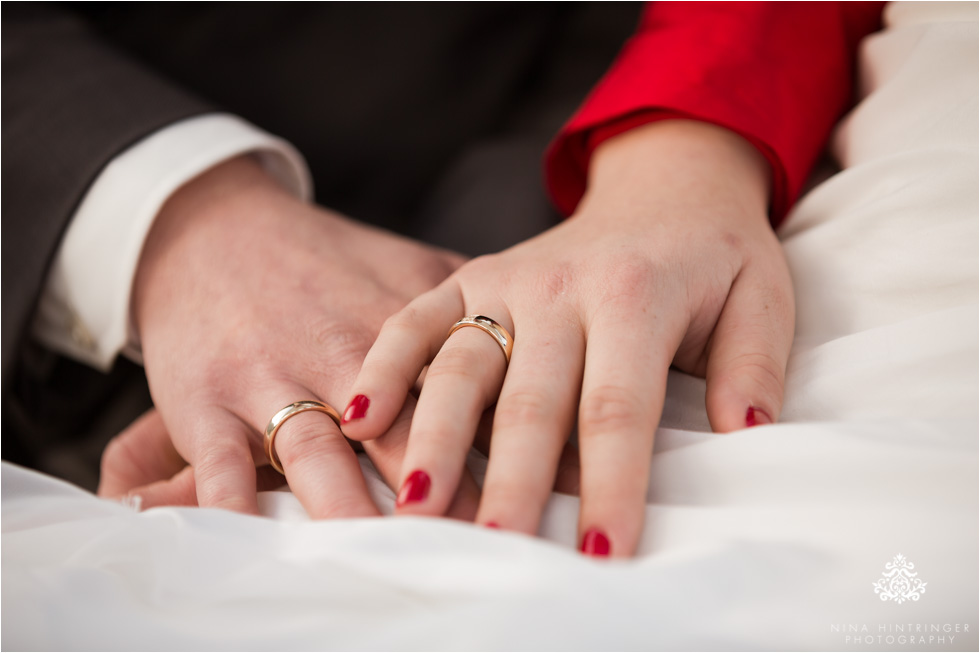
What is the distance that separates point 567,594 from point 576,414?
0.19m

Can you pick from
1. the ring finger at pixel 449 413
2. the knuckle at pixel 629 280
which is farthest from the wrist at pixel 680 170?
the ring finger at pixel 449 413

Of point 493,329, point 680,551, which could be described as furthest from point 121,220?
point 680,551

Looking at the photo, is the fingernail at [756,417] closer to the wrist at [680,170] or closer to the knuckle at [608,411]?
the knuckle at [608,411]

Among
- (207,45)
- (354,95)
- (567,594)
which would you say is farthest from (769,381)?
(207,45)

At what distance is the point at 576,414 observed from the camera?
535mm

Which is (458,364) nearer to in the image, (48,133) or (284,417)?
(284,417)

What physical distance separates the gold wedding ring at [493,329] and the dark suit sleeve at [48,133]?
0.52 metres

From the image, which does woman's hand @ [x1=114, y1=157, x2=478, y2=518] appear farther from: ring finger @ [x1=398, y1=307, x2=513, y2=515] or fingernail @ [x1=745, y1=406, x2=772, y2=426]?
fingernail @ [x1=745, y1=406, x2=772, y2=426]

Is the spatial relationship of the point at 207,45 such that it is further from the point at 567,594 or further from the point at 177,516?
the point at 567,594

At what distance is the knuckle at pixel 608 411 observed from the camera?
0.46 m

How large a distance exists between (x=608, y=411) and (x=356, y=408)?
20cm

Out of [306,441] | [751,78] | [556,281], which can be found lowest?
[306,441]

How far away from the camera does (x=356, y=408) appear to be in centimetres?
52

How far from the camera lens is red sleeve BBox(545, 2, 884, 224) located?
29.3 inches
